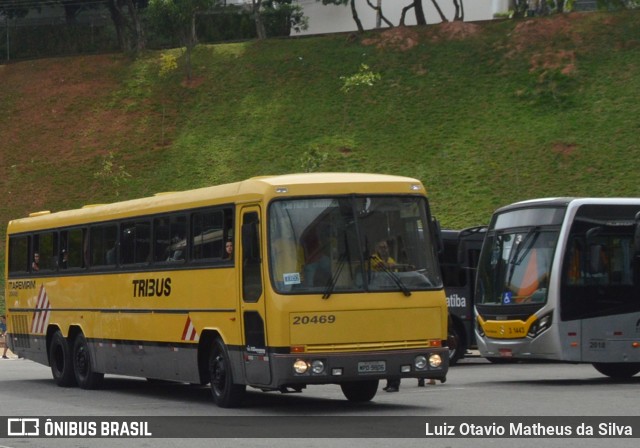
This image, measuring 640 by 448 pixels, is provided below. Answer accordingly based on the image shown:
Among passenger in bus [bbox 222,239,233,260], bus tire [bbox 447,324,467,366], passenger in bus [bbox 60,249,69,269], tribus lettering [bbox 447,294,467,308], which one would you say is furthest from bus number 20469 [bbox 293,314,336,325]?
tribus lettering [bbox 447,294,467,308]

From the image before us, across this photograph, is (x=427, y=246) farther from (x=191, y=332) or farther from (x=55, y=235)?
(x=55, y=235)

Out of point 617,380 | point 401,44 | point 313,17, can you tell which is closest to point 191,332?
point 617,380

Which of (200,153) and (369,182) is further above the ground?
(369,182)

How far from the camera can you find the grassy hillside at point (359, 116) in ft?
157

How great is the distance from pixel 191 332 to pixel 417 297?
3665mm

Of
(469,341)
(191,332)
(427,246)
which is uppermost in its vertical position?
(427,246)

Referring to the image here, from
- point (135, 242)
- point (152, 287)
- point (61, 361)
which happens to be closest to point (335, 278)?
point (152, 287)

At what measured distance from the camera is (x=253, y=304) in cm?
1628

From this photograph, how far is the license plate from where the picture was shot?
15828 mm

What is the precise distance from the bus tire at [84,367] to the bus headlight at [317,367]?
7.36m

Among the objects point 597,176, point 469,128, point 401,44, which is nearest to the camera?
point 597,176

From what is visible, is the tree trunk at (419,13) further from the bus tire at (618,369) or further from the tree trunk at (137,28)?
the bus tire at (618,369)

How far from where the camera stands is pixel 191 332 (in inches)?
716

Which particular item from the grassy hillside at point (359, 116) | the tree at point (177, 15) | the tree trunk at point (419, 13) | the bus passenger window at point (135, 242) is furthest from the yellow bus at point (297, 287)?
the tree trunk at point (419, 13)
